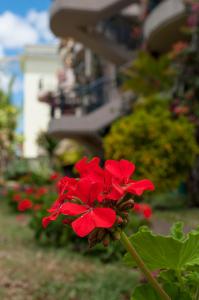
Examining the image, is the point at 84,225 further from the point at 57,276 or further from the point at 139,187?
the point at 57,276

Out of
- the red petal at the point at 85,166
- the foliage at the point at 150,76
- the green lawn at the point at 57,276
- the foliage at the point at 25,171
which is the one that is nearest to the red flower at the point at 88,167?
the red petal at the point at 85,166

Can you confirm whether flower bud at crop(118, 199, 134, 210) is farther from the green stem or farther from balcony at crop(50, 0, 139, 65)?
balcony at crop(50, 0, 139, 65)

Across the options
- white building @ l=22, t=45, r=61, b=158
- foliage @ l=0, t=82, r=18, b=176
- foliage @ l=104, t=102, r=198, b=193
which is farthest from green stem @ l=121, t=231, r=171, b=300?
white building @ l=22, t=45, r=61, b=158

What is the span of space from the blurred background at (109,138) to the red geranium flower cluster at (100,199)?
1092 millimetres

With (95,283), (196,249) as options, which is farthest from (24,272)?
(196,249)

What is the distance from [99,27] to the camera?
73.3 feet

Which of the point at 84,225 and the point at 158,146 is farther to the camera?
the point at 158,146

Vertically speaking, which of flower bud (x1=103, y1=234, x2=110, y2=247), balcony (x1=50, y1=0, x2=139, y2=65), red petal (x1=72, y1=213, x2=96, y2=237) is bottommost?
flower bud (x1=103, y1=234, x2=110, y2=247)

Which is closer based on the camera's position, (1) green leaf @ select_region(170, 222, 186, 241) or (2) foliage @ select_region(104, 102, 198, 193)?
(1) green leaf @ select_region(170, 222, 186, 241)

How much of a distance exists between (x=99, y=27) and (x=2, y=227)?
48.3 feet

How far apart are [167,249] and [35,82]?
4142cm

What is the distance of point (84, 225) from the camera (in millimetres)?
1268

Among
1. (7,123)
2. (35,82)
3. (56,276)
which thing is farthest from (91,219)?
(35,82)

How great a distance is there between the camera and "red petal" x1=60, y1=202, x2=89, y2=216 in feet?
4.34
